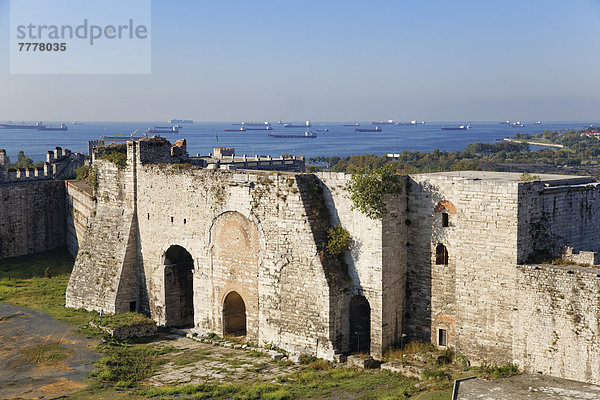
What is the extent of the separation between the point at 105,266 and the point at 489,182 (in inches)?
599

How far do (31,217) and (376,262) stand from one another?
23339mm

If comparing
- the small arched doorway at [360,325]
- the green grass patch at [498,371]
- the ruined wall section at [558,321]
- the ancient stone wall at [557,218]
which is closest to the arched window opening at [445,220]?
the ancient stone wall at [557,218]

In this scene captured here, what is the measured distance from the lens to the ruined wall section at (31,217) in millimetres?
33906

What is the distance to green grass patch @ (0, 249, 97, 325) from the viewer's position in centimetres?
2475

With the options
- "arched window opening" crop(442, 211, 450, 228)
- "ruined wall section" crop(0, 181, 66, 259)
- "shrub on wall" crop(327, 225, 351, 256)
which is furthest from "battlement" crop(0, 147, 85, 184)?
"arched window opening" crop(442, 211, 450, 228)

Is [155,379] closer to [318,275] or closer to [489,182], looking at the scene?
[318,275]

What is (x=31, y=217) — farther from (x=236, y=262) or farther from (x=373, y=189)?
(x=373, y=189)

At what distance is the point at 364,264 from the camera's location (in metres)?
18.7

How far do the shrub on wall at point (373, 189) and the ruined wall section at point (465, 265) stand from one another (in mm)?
768

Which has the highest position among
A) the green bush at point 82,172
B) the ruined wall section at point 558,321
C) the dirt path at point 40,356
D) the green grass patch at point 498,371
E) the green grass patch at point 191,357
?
the green bush at point 82,172

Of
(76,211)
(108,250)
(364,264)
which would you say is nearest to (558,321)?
(364,264)

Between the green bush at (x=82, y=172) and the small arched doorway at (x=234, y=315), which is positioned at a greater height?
the green bush at (x=82, y=172)

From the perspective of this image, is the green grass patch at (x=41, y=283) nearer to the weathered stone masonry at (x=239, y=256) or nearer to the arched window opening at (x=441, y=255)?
the weathered stone masonry at (x=239, y=256)

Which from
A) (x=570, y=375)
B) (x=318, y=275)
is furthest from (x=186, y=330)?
(x=570, y=375)
